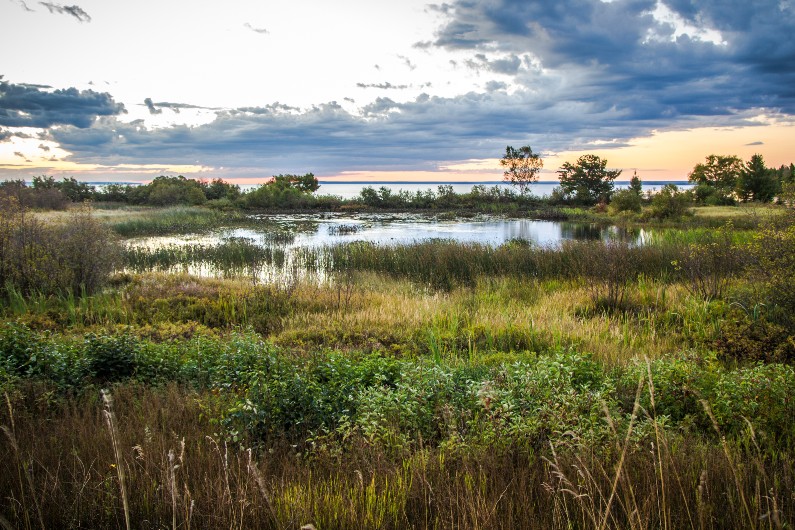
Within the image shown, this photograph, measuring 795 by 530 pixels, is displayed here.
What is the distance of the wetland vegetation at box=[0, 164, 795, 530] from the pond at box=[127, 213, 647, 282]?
0.97 m

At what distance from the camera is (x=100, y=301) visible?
12609 mm

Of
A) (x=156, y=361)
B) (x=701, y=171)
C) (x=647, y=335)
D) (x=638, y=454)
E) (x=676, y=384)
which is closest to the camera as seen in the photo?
(x=638, y=454)

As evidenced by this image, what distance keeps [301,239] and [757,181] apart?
48.7m

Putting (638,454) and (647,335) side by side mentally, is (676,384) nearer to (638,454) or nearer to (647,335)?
(638,454)

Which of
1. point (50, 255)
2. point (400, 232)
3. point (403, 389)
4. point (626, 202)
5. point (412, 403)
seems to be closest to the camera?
point (412, 403)

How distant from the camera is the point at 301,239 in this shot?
28.6 meters

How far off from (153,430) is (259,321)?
7152mm

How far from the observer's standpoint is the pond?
65.3ft

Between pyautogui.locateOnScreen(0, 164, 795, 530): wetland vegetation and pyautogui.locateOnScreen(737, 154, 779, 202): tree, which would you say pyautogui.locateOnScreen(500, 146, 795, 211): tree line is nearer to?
pyautogui.locateOnScreen(737, 154, 779, 202): tree

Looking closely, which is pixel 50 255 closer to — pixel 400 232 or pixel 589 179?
pixel 400 232

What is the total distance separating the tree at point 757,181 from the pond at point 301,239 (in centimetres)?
2298

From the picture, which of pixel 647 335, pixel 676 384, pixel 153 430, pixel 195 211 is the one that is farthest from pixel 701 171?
pixel 153 430

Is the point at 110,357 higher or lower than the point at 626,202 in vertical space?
lower

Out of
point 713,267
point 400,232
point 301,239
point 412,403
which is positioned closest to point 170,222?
point 301,239
